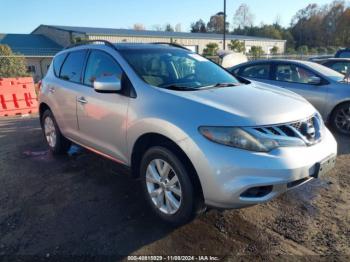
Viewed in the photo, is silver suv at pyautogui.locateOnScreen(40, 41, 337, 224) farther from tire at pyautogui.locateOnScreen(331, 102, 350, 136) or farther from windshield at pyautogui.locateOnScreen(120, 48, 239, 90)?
tire at pyautogui.locateOnScreen(331, 102, 350, 136)

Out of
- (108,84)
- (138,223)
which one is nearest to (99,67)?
(108,84)

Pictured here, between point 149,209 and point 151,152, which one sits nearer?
point 151,152

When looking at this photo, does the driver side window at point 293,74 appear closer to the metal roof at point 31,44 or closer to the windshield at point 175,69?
the windshield at point 175,69

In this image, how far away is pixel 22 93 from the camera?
31.7 feet

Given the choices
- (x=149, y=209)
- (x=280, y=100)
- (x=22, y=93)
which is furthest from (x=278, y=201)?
(x=22, y=93)

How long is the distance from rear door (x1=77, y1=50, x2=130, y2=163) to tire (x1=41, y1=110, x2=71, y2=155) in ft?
2.83

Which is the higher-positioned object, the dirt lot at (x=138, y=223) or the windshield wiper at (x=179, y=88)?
the windshield wiper at (x=179, y=88)

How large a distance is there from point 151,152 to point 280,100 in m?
1.38

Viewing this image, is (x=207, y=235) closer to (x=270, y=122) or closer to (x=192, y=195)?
(x=192, y=195)

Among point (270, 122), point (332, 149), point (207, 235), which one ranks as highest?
point (270, 122)

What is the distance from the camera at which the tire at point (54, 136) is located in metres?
5.09

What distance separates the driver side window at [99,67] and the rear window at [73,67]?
206mm

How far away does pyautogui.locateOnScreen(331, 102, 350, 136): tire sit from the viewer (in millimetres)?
6270

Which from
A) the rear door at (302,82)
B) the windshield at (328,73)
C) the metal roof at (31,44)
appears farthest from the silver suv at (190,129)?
the metal roof at (31,44)
